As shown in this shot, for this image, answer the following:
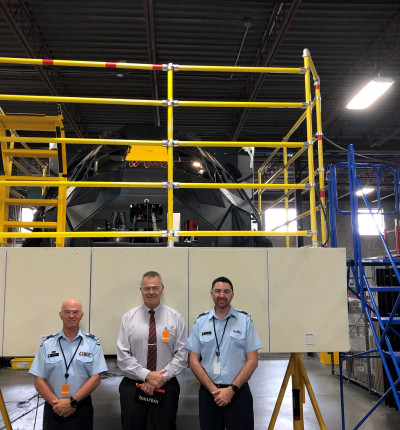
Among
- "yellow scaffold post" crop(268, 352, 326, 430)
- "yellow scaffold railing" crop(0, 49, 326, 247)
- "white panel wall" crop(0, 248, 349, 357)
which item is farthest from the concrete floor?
"yellow scaffold railing" crop(0, 49, 326, 247)

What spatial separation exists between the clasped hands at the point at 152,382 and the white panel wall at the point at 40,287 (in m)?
0.69

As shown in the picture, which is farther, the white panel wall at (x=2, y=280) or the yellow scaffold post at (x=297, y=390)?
the yellow scaffold post at (x=297, y=390)

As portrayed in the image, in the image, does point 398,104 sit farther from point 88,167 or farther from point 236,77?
point 88,167

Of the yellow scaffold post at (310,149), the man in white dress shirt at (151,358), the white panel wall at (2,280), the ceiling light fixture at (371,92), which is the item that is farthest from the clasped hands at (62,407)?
the ceiling light fixture at (371,92)

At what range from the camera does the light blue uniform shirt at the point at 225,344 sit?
3.33m

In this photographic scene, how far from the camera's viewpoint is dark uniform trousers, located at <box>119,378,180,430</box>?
10.8 feet

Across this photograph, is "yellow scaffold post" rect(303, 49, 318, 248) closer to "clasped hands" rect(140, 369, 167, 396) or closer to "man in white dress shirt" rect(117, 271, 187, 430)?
"man in white dress shirt" rect(117, 271, 187, 430)

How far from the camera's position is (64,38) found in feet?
30.7

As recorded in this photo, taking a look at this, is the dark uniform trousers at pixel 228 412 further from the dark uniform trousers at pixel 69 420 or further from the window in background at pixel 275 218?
the window in background at pixel 275 218

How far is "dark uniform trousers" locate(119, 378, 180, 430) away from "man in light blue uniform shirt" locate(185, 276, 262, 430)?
244mm

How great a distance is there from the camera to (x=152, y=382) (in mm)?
3242

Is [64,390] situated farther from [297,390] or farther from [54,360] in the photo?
[297,390]

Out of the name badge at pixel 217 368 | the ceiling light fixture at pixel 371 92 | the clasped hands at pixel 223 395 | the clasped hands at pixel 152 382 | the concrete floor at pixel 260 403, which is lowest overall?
the concrete floor at pixel 260 403

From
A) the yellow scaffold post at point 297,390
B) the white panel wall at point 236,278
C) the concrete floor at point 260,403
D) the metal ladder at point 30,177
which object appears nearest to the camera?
the white panel wall at point 236,278
